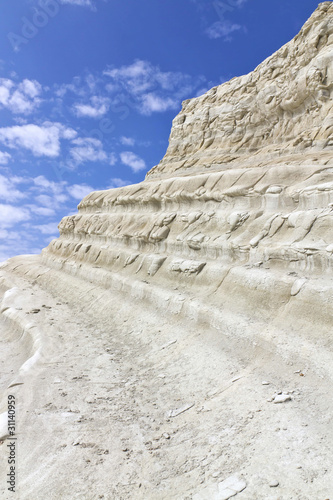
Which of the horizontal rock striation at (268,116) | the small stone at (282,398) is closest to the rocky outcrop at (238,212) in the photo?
the horizontal rock striation at (268,116)

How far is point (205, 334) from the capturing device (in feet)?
26.5

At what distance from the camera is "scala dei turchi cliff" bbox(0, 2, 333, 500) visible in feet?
14.0

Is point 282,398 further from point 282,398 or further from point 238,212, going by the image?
point 238,212

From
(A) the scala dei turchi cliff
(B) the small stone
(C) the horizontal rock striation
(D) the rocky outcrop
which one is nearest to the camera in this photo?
(A) the scala dei turchi cliff

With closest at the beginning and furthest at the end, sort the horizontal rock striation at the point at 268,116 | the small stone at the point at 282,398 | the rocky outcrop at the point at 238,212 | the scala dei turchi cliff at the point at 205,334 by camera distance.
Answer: the scala dei turchi cliff at the point at 205,334, the small stone at the point at 282,398, the rocky outcrop at the point at 238,212, the horizontal rock striation at the point at 268,116

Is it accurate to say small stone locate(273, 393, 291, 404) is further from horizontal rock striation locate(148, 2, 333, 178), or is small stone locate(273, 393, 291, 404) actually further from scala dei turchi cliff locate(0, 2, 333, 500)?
horizontal rock striation locate(148, 2, 333, 178)

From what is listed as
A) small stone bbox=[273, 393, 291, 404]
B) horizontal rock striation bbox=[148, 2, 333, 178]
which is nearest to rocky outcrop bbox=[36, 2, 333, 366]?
horizontal rock striation bbox=[148, 2, 333, 178]

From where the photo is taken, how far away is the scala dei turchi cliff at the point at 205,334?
14.0 ft

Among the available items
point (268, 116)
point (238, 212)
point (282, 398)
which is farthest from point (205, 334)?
point (268, 116)

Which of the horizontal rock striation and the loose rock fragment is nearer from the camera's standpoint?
the loose rock fragment

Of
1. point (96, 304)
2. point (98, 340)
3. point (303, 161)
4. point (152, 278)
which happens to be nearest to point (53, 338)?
point (98, 340)

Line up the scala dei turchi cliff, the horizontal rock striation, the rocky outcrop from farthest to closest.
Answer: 1. the horizontal rock striation
2. the rocky outcrop
3. the scala dei turchi cliff

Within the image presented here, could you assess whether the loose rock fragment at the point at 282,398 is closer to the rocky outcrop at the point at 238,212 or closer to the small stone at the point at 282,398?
the small stone at the point at 282,398

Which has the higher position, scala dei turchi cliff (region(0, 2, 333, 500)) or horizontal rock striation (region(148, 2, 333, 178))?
horizontal rock striation (region(148, 2, 333, 178))
